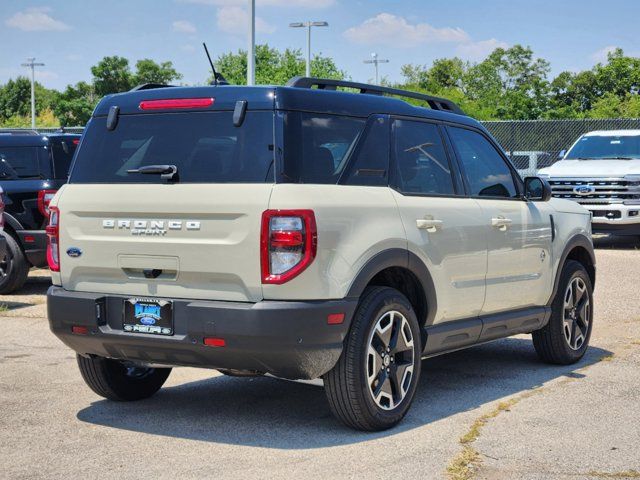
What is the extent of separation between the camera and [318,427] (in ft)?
21.0

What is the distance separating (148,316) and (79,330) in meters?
0.48

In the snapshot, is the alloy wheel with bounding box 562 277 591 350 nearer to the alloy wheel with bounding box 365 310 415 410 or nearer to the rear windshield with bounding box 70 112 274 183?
the alloy wheel with bounding box 365 310 415 410

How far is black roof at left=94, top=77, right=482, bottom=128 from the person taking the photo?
5.94 meters

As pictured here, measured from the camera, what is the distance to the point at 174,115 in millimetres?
6207

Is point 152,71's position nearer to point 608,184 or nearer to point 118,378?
point 608,184

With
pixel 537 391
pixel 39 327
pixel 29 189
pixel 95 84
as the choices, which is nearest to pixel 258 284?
pixel 537 391

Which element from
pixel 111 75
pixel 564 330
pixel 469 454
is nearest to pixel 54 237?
pixel 469 454

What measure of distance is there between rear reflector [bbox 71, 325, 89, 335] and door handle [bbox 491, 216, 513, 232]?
280 cm

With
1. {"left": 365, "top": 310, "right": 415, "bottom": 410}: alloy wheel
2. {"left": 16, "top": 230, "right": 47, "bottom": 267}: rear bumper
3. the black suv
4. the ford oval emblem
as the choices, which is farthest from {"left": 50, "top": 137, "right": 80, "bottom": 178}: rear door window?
{"left": 365, "top": 310, "right": 415, "bottom": 410}: alloy wheel

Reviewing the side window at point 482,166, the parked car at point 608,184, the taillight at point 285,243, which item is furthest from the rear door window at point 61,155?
the parked car at point 608,184

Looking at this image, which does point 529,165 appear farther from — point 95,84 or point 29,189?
point 95,84

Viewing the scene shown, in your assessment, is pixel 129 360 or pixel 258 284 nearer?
pixel 258 284

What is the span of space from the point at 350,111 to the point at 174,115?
3.31 ft

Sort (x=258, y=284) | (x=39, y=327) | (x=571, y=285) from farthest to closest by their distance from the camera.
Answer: (x=39, y=327)
(x=571, y=285)
(x=258, y=284)
